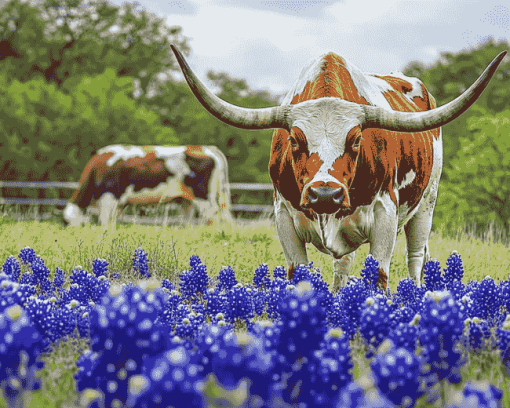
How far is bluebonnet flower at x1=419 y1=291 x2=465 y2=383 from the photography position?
6.49ft

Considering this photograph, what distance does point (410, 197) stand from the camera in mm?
4910

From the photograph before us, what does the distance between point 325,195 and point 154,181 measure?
349 inches

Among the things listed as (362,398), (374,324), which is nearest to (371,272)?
(374,324)

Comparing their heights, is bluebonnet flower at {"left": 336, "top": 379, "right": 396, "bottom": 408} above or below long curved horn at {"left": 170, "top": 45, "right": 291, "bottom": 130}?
below

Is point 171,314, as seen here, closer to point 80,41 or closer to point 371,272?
point 371,272

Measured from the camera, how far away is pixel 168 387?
139 cm

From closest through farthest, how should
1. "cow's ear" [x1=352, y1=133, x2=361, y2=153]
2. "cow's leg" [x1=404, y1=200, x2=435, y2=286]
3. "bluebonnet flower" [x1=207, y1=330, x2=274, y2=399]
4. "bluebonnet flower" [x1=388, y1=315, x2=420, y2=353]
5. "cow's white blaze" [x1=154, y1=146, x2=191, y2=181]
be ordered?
1. "bluebonnet flower" [x1=207, y1=330, x2=274, y2=399]
2. "bluebonnet flower" [x1=388, y1=315, x2=420, y2=353]
3. "cow's ear" [x1=352, y1=133, x2=361, y2=153]
4. "cow's leg" [x1=404, y1=200, x2=435, y2=286]
5. "cow's white blaze" [x1=154, y1=146, x2=191, y2=181]

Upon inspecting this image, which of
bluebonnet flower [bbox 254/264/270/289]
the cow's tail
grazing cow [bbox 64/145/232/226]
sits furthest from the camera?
the cow's tail

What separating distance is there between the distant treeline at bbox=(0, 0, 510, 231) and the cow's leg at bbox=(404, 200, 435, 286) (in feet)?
28.5

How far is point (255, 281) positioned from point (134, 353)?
9.99ft

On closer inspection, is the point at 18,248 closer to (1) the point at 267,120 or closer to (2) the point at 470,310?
(1) the point at 267,120

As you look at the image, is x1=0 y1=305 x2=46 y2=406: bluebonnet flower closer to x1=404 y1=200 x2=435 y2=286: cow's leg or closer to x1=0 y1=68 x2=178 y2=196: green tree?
x1=404 y1=200 x2=435 y2=286: cow's leg

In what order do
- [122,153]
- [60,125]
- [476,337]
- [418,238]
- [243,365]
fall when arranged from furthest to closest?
[60,125]
[122,153]
[418,238]
[476,337]
[243,365]

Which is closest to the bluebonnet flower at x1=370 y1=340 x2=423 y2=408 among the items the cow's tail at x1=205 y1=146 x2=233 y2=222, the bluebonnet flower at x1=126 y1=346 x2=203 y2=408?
the bluebonnet flower at x1=126 y1=346 x2=203 y2=408
